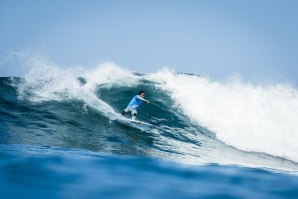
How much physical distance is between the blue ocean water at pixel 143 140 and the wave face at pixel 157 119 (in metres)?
0.05

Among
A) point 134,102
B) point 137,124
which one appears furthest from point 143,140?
point 134,102

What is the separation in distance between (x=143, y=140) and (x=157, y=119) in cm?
362

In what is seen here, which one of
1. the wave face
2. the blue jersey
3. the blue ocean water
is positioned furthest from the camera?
the blue jersey

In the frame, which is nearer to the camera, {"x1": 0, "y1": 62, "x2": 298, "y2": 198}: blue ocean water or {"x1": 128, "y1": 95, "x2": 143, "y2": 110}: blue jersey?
{"x1": 0, "y1": 62, "x2": 298, "y2": 198}: blue ocean water

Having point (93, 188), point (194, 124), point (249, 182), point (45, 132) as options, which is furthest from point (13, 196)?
point (194, 124)

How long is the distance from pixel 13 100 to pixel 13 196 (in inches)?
379

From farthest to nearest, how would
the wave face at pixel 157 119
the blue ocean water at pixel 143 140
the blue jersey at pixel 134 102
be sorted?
the blue jersey at pixel 134 102
the wave face at pixel 157 119
the blue ocean water at pixel 143 140

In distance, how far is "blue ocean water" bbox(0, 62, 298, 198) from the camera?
15.7 ft

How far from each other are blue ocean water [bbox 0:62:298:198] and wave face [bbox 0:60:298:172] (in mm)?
51

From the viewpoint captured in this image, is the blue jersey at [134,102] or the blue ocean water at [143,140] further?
the blue jersey at [134,102]

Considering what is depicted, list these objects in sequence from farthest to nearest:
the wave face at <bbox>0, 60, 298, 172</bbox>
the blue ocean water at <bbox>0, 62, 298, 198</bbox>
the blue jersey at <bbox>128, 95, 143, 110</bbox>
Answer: the blue jersey at <bbox>128, 95, 143, 110</bbox>
the wave face at <bbox>0, 60, 298, 172</bbox>
the blue ocean water at <bbox>0, 62, 298, 198</bbox>

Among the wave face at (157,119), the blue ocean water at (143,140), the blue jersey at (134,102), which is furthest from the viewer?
the blue jersey at (134,102)

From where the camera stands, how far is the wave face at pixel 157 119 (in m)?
9.34

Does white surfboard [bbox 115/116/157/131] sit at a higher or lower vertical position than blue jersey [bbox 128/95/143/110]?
lower
